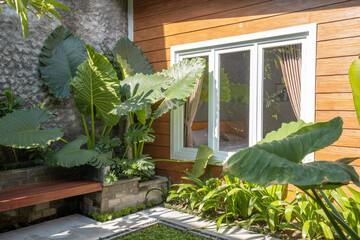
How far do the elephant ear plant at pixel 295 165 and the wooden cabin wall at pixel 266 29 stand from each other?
5.19 feet

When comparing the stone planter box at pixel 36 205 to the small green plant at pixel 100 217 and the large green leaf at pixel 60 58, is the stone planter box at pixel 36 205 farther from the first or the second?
the large green leaf at pixel 60 58

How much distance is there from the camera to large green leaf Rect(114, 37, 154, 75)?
4.36m

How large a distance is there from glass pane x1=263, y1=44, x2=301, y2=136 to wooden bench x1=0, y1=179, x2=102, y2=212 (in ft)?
6.81

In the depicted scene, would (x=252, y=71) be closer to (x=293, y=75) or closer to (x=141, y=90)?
(x=293, y=75)

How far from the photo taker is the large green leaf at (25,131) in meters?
3.02

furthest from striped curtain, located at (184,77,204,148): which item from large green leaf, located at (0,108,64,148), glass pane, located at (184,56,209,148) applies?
large green leaf, located at (0,108,64,148)

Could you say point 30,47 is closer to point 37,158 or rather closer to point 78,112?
point 78,112

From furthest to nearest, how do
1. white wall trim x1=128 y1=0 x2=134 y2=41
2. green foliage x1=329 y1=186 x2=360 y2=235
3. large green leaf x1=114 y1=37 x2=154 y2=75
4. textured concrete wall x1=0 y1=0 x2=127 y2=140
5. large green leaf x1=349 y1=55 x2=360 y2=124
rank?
white wall trim x1=128 y1=0 x2=134 y2=41
large green leaf x1=114 y1=37 x2=154 y2=75
textured concrete wall x1=0 y1=0 x2=127 y2=140
green foliage x1=329 y1=186 x2=360 y2=235
large green leaf x1=349 y1=55 x2=360 y2=124

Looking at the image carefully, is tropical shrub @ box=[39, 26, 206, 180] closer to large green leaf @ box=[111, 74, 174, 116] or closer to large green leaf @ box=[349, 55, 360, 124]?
large green leaf @ box=[111, 74, 174, 116]

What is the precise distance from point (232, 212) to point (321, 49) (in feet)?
6.21

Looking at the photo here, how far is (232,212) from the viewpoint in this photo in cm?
340

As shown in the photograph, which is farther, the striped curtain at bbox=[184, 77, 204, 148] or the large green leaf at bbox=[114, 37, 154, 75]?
the large green leaf at bbox=[114, 37, 154, 75]

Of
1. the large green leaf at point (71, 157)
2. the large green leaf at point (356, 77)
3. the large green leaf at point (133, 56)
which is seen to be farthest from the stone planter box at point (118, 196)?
the large green leaf at point (356, 77)

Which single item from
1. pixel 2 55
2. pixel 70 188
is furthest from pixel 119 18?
pixel 70 188
